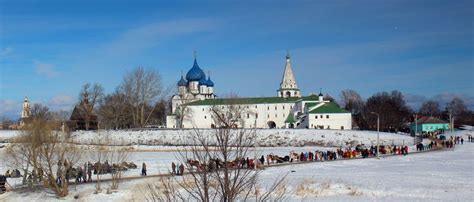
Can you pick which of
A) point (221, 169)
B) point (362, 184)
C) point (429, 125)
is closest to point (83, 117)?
point (429, 125)

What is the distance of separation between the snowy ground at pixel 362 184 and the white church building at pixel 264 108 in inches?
2203

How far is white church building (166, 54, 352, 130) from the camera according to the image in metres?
99.8

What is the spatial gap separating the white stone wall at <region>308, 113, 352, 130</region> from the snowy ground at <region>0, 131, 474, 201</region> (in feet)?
183

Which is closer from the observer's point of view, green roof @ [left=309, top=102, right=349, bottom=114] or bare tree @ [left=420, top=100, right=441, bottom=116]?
green roof @ [left=309, top=102, right=349, bottom=114]

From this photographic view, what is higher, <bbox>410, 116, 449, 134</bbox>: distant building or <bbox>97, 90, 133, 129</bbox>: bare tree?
<bbox>97, 90, 133, 129</bbox>: bare tree

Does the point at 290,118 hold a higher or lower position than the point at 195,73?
lower

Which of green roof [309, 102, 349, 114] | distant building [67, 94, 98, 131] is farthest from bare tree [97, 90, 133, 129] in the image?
green roof [309, 102, 349, 114]

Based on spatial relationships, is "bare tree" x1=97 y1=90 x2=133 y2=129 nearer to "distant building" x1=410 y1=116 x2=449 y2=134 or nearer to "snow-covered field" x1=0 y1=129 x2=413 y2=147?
"snow-covered field" x1=0 y1=129 x2=413 y2=147

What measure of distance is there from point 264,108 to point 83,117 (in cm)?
3785

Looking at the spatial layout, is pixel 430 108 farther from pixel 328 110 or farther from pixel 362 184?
pixel 362 184

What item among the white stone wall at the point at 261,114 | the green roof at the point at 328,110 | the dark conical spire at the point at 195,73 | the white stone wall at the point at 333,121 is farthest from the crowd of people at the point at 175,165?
the dark conical spire at the point at 195,73

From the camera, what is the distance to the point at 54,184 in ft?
110

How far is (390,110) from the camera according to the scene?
4254 inches

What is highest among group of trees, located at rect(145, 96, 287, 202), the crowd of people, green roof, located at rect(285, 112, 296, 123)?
green roof, located at rect(285, 112, 296, 123)
